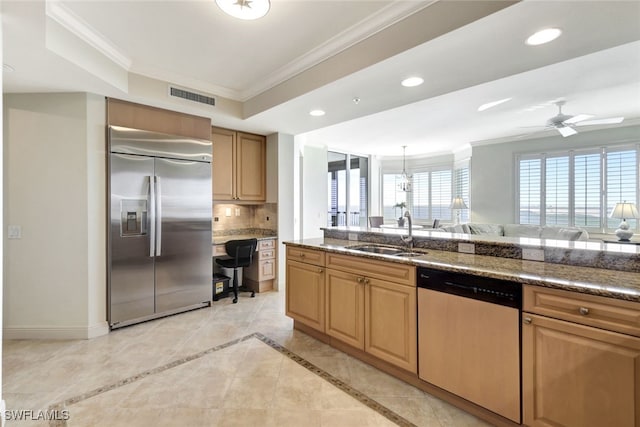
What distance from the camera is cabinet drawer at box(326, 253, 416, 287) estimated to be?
7.09ft

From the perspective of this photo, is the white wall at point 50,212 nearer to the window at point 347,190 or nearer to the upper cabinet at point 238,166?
the upper cabinet at point 238,166

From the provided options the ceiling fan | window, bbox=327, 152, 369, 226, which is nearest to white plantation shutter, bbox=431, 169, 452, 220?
window, bbox=327, 152, 369, 226

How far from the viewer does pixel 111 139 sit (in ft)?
10.3

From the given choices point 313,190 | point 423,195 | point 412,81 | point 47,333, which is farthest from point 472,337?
point 423,195

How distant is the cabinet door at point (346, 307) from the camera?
8.17 feet

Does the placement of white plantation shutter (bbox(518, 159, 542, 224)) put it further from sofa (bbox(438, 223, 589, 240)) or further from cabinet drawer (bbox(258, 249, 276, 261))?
cabinet drawer (bbox(258, 249, 276, 261))

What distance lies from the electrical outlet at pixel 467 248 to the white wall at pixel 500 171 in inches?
193

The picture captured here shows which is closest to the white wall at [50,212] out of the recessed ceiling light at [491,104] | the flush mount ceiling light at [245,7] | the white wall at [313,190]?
the flush mount ceiling light at [245,7]

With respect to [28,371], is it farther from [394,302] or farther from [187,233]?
[394,302]

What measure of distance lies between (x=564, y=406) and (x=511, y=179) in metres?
5.97

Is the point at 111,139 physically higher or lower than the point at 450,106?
lower

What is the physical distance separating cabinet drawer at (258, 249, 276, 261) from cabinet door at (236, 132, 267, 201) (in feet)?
2.73

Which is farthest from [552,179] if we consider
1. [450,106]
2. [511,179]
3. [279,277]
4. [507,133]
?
[279,277]

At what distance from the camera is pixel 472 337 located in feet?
6.02
